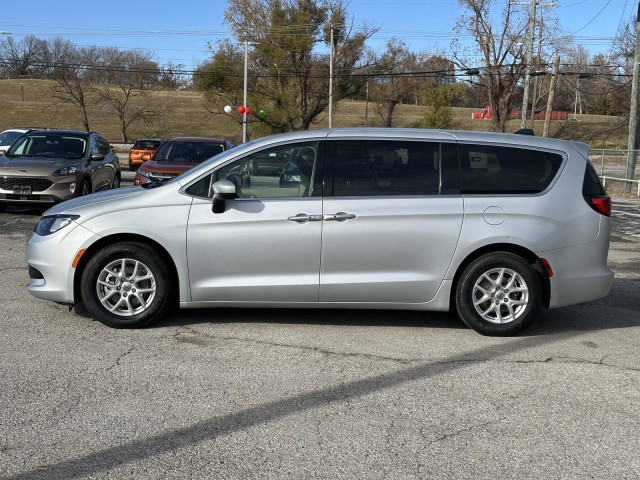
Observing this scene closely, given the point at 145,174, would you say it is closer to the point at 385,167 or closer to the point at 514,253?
the point at 385,167

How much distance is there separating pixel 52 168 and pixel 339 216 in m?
8.79

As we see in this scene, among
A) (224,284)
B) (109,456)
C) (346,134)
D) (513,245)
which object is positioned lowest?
(109,456)

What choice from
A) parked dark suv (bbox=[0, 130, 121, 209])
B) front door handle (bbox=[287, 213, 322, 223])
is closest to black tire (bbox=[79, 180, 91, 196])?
parked dark suv (bbox=[0, 130, 121, 209])

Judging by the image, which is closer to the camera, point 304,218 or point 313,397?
point 313,397

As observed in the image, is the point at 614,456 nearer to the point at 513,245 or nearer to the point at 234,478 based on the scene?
the point at 234,478

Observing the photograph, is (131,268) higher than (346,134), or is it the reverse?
(346,134)

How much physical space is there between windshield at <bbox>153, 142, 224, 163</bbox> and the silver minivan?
8680 millimetres

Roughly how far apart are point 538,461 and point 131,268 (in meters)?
3.73

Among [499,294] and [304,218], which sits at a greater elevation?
[304,218]

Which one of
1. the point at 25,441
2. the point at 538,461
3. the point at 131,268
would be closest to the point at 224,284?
the point at 131,268

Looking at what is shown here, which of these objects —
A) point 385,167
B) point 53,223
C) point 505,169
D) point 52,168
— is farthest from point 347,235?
point 52,168

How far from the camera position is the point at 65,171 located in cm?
1330

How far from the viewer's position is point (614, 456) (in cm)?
390

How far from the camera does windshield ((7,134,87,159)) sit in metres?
14.1
